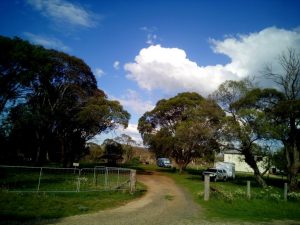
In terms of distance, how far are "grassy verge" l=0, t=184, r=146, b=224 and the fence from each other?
1.23m

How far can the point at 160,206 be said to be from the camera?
15086 millimetres

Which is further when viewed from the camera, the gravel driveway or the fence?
the fence

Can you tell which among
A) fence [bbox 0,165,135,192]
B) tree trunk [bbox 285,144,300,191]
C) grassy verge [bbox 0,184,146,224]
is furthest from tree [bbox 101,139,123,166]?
grassy verge [bbox 0,184,146,224]

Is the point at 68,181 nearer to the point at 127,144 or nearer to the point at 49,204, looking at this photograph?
the point at 49,204

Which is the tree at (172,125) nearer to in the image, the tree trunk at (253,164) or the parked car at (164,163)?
the tree trunk at (253,164)

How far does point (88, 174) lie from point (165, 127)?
21606 millimetres

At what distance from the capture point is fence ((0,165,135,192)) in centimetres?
1711

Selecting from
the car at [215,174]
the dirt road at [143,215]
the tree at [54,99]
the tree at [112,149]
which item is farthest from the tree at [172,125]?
the dirt road at [143,215]

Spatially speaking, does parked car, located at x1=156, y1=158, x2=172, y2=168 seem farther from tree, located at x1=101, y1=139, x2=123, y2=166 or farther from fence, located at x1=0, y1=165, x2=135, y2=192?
fence, located at x1=0, y1=165, x2=135, y2=192

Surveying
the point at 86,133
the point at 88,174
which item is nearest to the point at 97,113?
the point at 86,133

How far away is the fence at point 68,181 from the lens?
1711cm

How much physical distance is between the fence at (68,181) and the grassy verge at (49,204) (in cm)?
123

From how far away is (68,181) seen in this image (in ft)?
71.8

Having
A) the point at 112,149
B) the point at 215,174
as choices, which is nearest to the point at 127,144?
the point at 112,149
